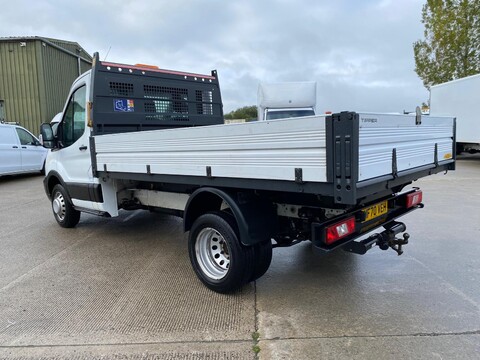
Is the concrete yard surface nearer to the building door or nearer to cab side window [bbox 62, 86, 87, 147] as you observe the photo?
cab side window [bbox 62, 86, 87, 147]

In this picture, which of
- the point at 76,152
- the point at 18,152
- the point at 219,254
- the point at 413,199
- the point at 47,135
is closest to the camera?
the point at 219,254

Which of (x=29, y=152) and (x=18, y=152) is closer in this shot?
(x=18, y=152)

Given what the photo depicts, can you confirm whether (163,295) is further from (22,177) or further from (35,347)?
(22,177)

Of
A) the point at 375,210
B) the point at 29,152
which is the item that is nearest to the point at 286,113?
the point at 29,152

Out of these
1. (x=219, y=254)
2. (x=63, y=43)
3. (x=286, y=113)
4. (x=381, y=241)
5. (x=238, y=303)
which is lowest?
(x=238, y=303)

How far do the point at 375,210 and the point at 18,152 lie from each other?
13014 mm

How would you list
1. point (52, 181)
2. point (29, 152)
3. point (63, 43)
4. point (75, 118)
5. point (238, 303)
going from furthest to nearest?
point (63, 43) → point (29, 152) → point (52, 181) → point (75, 118) → point (238, 303)

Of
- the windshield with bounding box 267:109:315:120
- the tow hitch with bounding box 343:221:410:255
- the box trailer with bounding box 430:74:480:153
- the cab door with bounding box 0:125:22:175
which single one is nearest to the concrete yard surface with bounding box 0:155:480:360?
the tow hitch with bounding box 343:221:410:255

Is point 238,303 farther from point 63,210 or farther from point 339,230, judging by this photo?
point 63,210

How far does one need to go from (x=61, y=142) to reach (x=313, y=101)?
977 centimetres

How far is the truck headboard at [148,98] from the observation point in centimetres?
535

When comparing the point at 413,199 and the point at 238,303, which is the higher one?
the point at 413,199

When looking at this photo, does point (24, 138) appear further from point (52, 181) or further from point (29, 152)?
point (52, 181)

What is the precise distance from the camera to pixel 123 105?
5.57m
